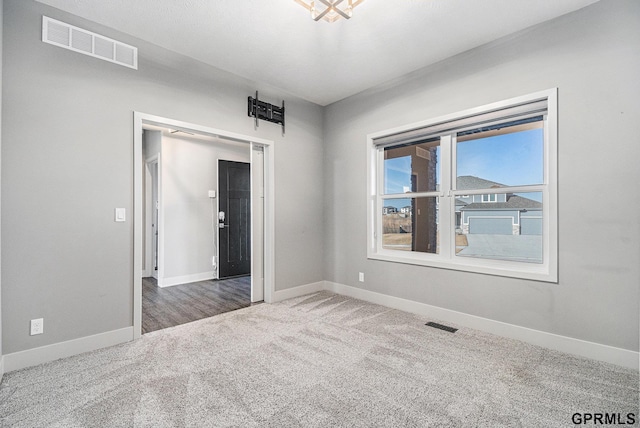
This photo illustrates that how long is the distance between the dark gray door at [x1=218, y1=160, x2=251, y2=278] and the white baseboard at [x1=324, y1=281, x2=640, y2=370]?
8.81 feet

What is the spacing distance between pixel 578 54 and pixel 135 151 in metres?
4.00

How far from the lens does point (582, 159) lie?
243 centimetres

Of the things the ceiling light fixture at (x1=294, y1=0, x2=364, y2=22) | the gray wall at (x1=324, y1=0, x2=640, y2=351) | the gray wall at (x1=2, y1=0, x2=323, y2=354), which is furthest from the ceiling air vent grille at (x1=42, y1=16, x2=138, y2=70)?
the gray wall at (x1=324, y1=0, x2=640, y2=351)

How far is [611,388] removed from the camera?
77.9 inches

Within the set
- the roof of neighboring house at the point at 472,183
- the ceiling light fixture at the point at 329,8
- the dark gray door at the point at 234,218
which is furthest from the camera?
the dark gray door at the point at 234,218

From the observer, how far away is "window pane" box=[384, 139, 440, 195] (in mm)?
3549

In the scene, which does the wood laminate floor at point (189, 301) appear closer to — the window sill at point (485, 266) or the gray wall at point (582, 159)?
the window sill at point (485, 266)

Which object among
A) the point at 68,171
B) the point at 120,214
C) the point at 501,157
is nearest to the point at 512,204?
the point at 501,157

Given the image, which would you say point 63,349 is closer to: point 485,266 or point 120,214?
point 120,214

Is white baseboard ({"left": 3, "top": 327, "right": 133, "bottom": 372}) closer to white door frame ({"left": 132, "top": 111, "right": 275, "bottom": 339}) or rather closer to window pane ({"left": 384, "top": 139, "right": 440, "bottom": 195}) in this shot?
white door frame ({"left": 132, "top": 111, "right": 275, "bottom": 339})

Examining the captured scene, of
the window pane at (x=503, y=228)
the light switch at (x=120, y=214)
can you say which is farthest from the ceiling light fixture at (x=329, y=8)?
the light switch at (x=120, y=214)

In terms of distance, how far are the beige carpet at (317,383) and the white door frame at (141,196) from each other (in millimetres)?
575

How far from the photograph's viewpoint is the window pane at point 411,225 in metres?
3.57

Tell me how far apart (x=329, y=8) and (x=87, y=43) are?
2.14 meters
